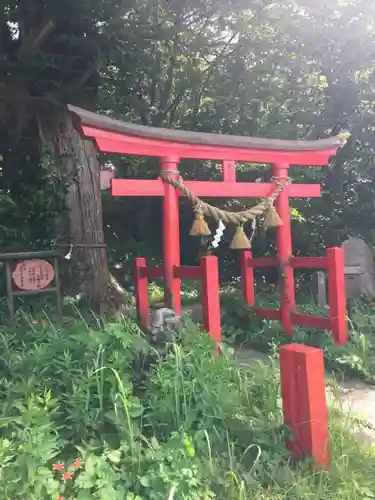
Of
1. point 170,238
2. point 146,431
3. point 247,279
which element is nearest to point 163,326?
point 146,431

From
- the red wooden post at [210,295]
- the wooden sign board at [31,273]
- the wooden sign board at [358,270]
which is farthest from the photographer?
the wooden sign board at [358,270]

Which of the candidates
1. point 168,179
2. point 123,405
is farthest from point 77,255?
point 123,405

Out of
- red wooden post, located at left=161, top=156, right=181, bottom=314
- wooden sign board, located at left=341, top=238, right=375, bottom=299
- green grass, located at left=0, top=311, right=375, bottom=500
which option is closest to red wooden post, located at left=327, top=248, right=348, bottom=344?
red wooden post, located at left=161, top=156, right=181, bottom=314

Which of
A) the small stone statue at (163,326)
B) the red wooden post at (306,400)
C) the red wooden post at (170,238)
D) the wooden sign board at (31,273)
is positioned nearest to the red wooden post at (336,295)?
the red wooden post at (170,238)

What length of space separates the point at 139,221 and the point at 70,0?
4687 mm

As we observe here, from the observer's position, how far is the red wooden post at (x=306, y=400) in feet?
8.89

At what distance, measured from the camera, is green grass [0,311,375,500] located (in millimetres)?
2359

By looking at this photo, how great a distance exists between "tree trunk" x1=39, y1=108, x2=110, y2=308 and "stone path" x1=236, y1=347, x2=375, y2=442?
150 inches

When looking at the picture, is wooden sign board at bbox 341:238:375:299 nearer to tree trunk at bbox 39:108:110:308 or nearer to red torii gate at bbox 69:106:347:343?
red torii gate at bbox 69:106:347:343

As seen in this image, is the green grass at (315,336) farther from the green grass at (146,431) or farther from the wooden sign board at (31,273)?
the wooden sign board at (31,273)

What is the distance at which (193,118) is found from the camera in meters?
9.90

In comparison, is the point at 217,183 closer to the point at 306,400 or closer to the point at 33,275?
the point at 33,275

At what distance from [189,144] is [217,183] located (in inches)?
20.6

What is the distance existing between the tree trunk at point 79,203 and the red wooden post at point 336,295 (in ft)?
10.8
